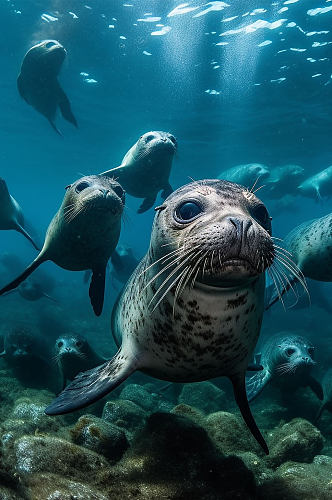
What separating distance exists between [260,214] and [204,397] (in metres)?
4.43

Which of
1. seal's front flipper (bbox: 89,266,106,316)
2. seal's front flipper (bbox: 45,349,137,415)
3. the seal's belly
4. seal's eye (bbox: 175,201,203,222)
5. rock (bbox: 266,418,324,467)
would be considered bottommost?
rock (bbox: 266,418,324,467)

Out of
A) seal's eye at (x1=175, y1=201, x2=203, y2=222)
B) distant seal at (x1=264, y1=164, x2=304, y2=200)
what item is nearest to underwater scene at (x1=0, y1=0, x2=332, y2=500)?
seal's eye at (x1=175, y1=201, x2=203, y2=222)

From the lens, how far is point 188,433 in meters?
2.47

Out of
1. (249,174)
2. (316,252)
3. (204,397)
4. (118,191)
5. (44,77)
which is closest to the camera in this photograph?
(118,191)

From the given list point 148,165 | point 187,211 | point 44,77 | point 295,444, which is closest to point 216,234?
point 187,211

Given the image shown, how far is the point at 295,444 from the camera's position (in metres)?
3.24

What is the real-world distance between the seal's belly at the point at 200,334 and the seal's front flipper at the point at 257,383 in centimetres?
314

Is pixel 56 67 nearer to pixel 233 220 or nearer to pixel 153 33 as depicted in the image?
pixel 153 33

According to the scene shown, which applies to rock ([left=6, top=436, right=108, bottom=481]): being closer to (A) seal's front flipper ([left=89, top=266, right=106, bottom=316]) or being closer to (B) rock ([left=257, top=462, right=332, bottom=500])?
(B) rock ([left=257, top=462, right=332, bottom=500])

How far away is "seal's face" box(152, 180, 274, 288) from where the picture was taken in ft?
5.70

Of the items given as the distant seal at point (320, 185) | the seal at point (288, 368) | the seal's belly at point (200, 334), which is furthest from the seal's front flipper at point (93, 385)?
the distant seal at point (320, 185)

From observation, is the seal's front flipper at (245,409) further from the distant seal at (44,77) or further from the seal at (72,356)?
the distant seal at (44,77)

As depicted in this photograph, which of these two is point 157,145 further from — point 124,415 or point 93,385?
point 93,385

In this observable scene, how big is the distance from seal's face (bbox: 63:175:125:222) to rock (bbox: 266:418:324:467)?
300 cm
